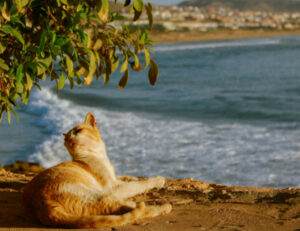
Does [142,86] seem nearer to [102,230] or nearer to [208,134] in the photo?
[208,134]

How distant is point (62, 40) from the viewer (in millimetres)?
3809

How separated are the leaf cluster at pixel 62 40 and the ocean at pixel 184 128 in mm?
4572

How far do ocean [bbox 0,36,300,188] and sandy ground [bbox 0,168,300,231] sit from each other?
3.63 meters

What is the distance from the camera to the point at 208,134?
38.0 feet

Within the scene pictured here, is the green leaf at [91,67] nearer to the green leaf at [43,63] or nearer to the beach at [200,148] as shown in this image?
the green leaf at [43,63]

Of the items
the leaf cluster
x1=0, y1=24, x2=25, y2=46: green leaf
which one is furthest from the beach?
x1=0, y1=24, x2=25, y2=46: green leaf

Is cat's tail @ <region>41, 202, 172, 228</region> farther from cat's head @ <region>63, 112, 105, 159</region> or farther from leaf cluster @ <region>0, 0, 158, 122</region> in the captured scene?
leaf cluster @ <region>0, 0, 158, 122</region>

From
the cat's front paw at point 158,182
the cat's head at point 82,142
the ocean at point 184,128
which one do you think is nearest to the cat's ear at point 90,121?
the cat's head at point 82,142

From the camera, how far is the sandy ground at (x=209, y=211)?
11.9 feet

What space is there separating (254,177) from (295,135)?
3.38 meters

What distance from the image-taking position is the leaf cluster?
3.73 metres

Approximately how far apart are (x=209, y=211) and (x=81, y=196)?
1194mm

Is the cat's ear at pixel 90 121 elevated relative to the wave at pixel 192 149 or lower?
elevated

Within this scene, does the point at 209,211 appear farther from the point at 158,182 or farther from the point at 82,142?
the point at 82,142
